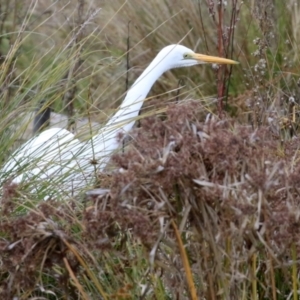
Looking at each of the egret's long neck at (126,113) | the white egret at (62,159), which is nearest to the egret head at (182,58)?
the egret's long neck at (126,113)

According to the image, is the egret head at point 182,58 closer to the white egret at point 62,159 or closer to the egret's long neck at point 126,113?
the egret's long neck at point 126,113

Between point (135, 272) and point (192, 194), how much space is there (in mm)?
435

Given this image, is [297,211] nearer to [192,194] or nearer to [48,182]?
[192,194]

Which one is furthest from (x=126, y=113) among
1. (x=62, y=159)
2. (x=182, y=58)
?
(x=182, y=58)

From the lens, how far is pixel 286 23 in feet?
18.2

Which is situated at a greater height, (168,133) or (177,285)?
(168,133)

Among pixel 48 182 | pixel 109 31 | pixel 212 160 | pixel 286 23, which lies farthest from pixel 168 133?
pixel 109 31

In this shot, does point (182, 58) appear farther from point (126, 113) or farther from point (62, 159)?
point (62, 159)

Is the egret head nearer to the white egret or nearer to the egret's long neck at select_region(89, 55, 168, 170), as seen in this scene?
the egret's long neck at select_region(89, 55, 168, 170)

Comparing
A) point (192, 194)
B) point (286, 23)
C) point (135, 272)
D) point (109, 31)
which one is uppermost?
point (192, 194)

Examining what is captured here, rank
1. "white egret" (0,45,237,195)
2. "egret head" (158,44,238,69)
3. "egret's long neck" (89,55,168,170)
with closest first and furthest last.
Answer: "white egret" (0,45,237,195) → "egret's long neck" (89,55,168,170) → "egret head" (158,44,238,69)

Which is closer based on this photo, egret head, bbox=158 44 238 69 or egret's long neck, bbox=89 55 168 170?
egret's long neck, bbox=89 55 168 170

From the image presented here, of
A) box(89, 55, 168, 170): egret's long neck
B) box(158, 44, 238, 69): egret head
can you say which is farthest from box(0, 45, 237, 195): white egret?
box(158, 44, 238, 69): egret head

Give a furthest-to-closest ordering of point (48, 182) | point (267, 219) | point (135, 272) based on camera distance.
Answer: point (48, 182)
point (135, 272)
point (267, 219)
